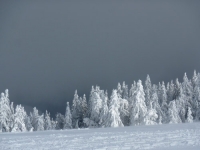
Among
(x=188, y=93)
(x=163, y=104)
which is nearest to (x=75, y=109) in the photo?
(x=163, y=104)

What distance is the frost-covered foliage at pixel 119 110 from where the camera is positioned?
191 ft

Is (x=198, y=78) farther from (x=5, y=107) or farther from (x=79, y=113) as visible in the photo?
(x=5, y=107)

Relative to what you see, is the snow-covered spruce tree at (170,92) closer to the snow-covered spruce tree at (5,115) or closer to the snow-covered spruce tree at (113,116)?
the snow-covered spruce tree at (113,116)

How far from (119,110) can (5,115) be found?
24.2m

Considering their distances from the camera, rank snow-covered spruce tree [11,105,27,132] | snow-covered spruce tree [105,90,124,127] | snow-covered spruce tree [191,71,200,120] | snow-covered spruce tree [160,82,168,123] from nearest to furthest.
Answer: snow-covered spruce tree [105,90,124,127] < snow-covered spruce tree [11,105,27,132] < snow-covered spruce tree [160,82,168,123] < snow-covered spruce tree [191,71,200,120]

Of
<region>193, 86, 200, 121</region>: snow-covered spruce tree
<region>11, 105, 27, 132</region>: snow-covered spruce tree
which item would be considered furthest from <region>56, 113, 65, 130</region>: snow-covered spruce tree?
<region>193, 86, 200, 121</region>: snow-covered spruce tree

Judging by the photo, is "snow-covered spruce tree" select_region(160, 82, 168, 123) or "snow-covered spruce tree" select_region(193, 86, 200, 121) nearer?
"snow-covered spruce tree" select_region(160, 82, 168, 123)

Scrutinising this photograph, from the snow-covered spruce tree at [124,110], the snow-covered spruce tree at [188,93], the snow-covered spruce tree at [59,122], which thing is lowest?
the snow-covered spruce tree at [59,122]

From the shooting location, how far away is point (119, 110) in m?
64.5

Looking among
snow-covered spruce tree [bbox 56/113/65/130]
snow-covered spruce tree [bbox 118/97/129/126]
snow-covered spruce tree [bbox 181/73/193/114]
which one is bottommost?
snow-covered spruce tree [bbox 56/113/65/130]

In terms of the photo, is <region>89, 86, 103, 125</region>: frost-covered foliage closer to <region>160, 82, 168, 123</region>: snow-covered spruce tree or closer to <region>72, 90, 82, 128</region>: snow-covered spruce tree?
<region>72, 90, 82, 128</region>: snow-covered spruce tree

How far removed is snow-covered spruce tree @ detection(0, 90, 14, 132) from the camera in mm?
58062

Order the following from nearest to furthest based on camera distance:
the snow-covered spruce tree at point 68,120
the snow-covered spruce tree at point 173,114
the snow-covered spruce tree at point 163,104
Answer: the snow-covered spruce tree at point 173,114 → the snow-covered spruce tree at point 68,120 → the snow-covered spruce tree at point 163,104

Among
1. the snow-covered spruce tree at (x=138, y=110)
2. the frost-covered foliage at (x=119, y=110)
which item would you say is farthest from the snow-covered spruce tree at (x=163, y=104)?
the snow-covered spruce tree at (x=138, y=110)
